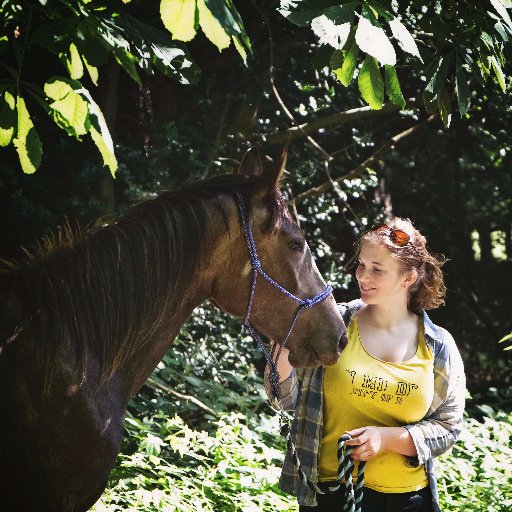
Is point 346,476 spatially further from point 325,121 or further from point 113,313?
point 325,121

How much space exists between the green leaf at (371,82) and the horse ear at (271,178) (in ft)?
1.57

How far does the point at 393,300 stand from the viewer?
9.16 ft

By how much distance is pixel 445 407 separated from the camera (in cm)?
272

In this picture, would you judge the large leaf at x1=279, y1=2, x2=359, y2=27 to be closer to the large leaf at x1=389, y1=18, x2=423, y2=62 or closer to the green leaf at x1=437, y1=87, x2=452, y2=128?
the large leaf at x1=389, y1=18, x2=423, y2=62

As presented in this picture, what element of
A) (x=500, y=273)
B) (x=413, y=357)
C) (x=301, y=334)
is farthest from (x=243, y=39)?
(x=500, y=273)

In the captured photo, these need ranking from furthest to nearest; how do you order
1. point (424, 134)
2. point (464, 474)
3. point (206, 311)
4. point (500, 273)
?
point (500, 273)
point (424, 134)
point (206, 311)
point (464, 474)

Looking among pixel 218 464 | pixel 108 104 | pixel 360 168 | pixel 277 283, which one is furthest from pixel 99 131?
pixel 360 168

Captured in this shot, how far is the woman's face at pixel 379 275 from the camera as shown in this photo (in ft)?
8.98

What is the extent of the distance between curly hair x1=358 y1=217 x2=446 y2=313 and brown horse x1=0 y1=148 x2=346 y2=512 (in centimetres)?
29

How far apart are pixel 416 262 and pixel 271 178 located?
666 mm

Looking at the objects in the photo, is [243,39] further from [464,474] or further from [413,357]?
[464,474]

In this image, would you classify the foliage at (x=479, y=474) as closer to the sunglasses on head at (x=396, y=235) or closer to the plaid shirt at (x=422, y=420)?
the plaid shirt at (x=422, y=420)

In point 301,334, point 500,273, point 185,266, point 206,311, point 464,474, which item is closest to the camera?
point 185,266

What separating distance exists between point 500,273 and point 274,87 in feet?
17.4
